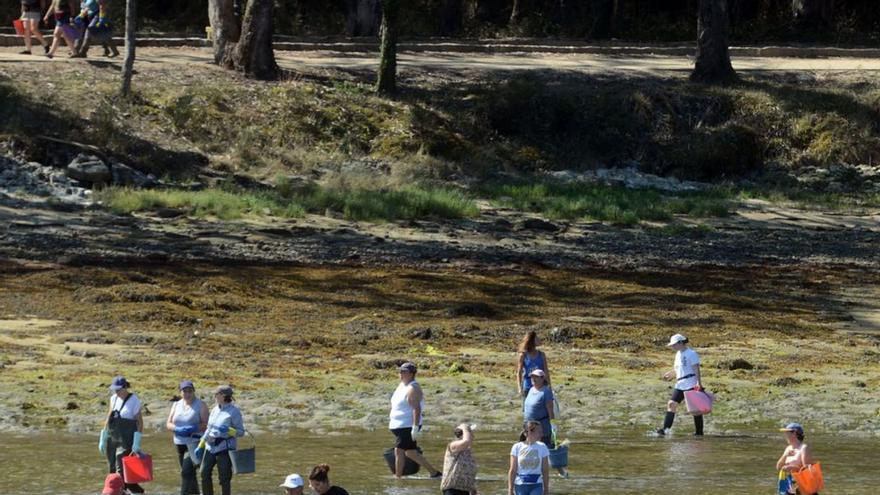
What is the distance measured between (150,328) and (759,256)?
13775 mm

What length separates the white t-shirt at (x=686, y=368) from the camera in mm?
21250

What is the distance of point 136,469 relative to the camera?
16.8m

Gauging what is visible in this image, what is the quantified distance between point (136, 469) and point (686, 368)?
735cm

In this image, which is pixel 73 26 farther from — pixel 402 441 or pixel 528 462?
pixel 528 462

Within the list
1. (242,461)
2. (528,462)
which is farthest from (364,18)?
(528,462)

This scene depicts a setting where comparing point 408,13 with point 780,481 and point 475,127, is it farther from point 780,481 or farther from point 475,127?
point 780,481

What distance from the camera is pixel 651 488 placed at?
714 inches

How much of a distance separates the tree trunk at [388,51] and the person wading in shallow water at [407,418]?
2669 centimetres

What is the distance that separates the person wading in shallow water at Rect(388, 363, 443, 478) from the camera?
18.2 meters

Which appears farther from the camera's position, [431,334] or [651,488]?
[431,334]

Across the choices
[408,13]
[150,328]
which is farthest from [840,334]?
[408,13]

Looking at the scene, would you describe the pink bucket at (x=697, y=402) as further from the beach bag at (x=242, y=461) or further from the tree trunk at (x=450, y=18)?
the tree trunk at (x=450, y=18)

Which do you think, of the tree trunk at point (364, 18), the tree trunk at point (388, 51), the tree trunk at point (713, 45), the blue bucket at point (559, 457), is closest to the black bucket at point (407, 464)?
the blue bucket at point (559, 457)

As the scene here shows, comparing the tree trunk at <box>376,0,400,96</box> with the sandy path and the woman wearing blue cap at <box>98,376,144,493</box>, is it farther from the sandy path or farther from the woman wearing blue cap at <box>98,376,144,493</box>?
the woman wearing blue cap at <box>98,376,144,493</box>
